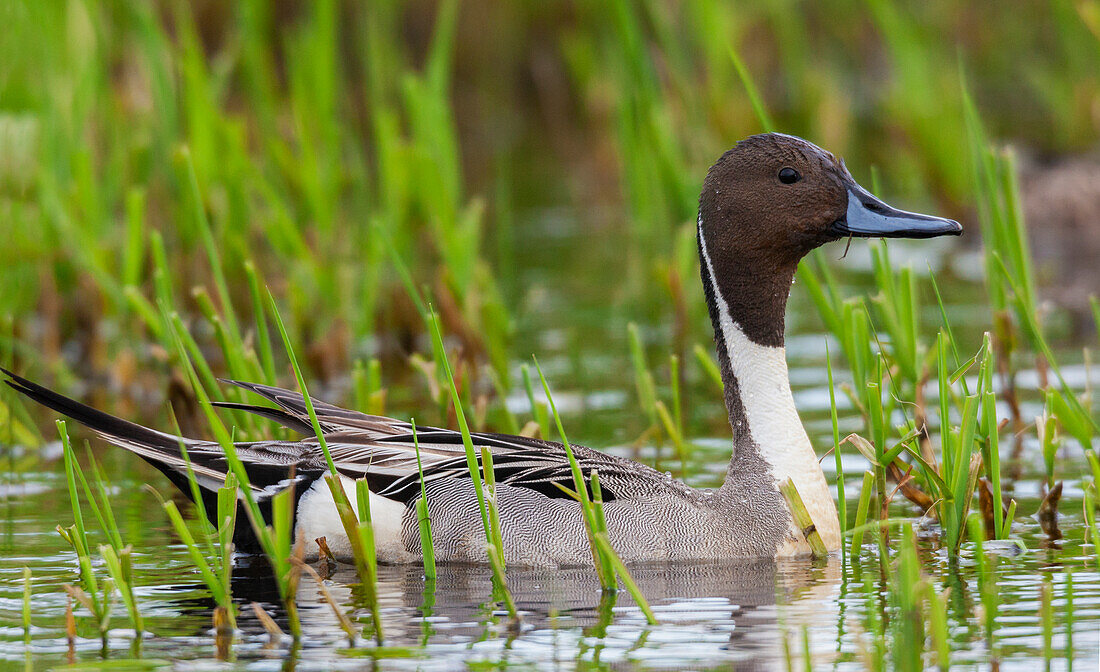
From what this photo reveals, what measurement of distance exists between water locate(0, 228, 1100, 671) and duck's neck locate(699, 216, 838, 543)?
1.27ft

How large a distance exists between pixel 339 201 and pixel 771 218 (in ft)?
17.8

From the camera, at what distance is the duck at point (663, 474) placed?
491 cm

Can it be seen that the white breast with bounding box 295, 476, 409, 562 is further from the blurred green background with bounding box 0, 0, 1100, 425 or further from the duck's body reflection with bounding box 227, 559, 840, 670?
the blurred green background with bounding box 0, 0, 1100, 425

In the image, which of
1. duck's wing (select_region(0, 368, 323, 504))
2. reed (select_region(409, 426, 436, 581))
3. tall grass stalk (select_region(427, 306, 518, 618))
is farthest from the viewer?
duck's wing (select_region(0, 368, 323, 504))

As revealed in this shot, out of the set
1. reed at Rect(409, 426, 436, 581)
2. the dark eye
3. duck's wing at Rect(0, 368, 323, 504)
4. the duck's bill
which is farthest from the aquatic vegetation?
the dark eye

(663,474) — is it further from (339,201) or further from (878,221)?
(339,201)

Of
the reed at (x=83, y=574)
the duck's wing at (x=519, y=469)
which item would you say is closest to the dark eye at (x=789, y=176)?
the duck's wing at (x=519, y=469)

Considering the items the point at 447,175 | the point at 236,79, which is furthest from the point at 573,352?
the point at 236,79

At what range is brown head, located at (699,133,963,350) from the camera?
514 cm

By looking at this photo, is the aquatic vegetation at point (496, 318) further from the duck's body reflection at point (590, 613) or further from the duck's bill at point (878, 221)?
the duck's bill at point (878, 221)

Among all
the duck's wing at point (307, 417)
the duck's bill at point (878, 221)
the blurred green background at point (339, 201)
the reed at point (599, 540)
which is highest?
the blurred green background at point (339, 201)

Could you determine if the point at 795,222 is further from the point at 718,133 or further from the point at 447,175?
the point at 718,133

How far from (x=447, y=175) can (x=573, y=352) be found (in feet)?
3.71

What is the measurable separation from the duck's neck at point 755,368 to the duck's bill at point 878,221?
0.91 ft
